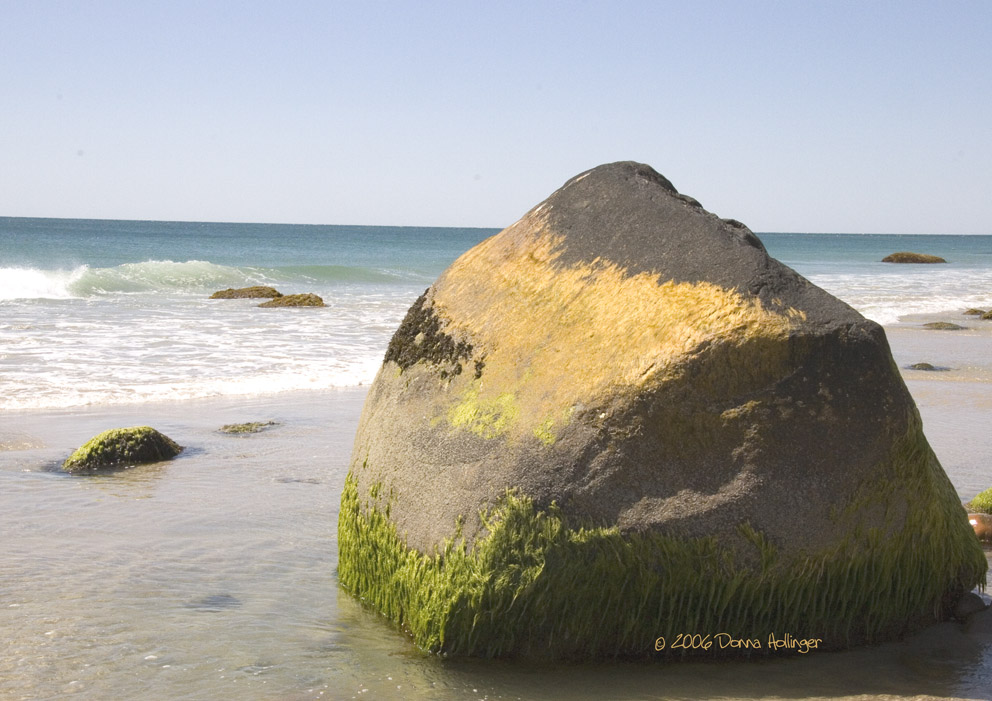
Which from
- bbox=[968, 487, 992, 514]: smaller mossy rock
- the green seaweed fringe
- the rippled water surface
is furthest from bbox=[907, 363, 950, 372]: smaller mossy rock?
the green seaweed fringe

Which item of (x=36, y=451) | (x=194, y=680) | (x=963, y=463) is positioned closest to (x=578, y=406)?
(x=194, y=680)

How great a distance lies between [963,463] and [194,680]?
5.16 meters

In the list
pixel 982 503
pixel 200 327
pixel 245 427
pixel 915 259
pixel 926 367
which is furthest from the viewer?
pixel 915 259

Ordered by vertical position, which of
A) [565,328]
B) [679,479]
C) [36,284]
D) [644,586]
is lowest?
[36,284]

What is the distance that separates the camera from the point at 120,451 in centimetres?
624

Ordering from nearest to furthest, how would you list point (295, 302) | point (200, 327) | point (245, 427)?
1. point (245, 427)
2. point (200, 327)
3. point (295, 302)

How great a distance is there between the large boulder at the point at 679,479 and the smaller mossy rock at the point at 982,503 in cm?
163

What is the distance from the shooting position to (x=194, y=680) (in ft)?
10.3

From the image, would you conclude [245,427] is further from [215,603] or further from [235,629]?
[235,629]

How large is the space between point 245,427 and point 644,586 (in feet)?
15.8

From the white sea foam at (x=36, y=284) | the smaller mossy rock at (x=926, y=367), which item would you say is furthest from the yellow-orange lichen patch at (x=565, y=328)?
the white sea foam at (x=36, y=284)

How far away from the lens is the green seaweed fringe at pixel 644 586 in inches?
129

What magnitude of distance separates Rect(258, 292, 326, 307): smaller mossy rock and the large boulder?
16750mm

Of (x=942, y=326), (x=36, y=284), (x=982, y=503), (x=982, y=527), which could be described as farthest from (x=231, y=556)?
(x=36, y=284)
